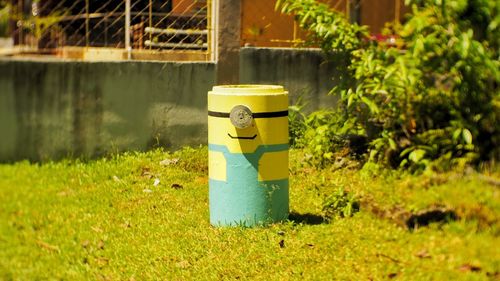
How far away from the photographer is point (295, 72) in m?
8.50

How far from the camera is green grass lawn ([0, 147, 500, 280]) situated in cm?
451

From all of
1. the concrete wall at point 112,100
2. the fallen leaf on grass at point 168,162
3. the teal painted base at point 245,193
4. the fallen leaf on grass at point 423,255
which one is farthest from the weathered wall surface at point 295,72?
the fallen leaf on grass at point 423,255

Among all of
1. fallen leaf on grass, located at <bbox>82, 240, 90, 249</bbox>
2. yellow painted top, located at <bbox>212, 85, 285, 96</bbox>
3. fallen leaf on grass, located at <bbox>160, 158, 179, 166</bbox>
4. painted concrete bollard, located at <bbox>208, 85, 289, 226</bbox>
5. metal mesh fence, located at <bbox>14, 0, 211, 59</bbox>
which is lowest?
fallen leaf on grass, located at <bbox>82, 240, 90, 249</bbox>

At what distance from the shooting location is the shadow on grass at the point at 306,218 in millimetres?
5590

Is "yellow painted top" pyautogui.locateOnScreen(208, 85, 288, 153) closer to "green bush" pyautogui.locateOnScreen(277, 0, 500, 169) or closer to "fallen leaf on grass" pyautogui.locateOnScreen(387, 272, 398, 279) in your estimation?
"green bush" pyautogui.locateOnScreen(277, 0, 500, 169)

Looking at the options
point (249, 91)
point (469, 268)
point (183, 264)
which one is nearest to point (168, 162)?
point (249, 91)

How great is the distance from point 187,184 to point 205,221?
1.11 m

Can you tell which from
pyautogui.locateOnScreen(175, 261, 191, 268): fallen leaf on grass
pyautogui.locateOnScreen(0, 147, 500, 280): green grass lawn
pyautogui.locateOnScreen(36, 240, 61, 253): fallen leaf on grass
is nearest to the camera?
pyautogui.locateOnScreen(0, 147, 500, 280): green grass lawn

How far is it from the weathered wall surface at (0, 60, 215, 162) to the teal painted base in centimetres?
195

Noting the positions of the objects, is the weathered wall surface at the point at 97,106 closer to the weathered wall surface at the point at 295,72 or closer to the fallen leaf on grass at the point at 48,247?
the weathered wall surface at the point at 295,72

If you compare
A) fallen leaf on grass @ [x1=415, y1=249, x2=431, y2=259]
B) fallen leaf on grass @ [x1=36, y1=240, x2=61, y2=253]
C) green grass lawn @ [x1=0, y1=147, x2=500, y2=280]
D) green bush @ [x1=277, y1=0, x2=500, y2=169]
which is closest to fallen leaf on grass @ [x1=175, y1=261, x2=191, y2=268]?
green grass lawn @ [x1=0, y1=147, x2=500, y2=280]

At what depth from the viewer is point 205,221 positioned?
18.3 ft

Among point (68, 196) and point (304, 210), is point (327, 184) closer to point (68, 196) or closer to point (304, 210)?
point (304, 210)

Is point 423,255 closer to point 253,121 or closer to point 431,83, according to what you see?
point 253,121
